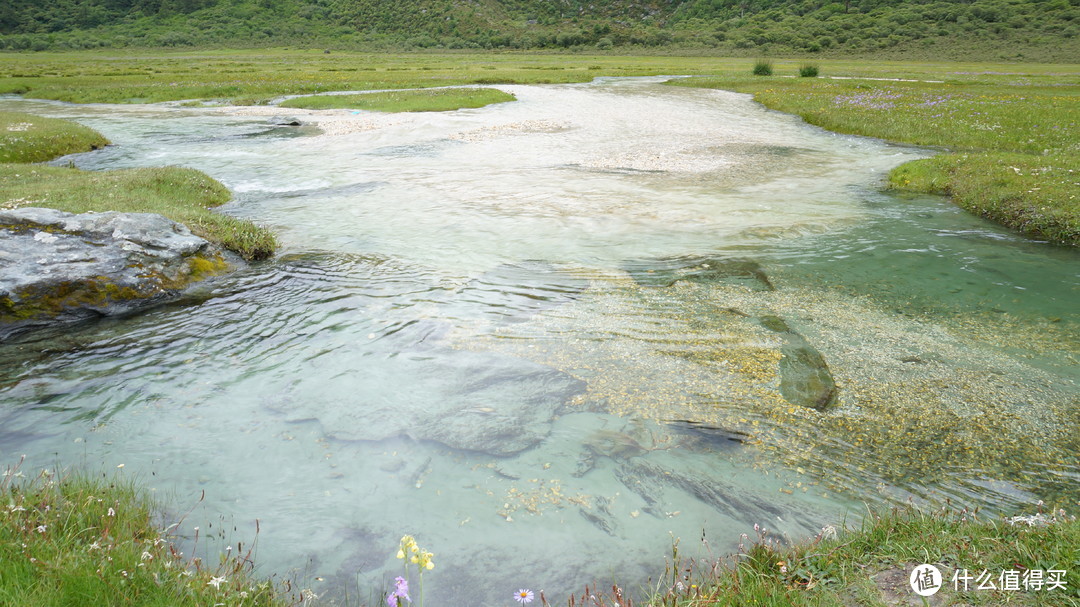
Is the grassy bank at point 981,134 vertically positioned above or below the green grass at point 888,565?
above

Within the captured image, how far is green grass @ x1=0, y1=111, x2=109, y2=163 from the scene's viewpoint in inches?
1024

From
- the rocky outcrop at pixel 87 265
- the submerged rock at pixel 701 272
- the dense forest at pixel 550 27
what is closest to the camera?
the rocky outcrop at pixel 87 265

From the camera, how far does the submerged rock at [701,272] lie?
12.6 meters

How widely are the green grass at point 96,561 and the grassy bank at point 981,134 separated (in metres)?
19.3

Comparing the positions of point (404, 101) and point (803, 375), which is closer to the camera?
point (803, 375)

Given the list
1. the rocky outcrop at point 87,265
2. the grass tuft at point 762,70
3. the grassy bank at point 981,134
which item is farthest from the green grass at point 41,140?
the grass tuft at point 762,70

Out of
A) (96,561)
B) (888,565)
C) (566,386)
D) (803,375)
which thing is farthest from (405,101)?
(888,565)

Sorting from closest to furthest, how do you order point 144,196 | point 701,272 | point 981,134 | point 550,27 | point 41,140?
point 701,272
point 144,196
point 41,140
point 981,134
point 550,27

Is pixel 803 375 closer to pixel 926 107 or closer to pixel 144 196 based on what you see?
pixel 144 196

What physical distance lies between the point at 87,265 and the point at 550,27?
19775 centimetres

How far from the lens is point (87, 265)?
38.7ft

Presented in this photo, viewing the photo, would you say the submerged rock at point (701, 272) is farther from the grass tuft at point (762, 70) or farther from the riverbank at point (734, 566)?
the grass tuft at point (762, 70)

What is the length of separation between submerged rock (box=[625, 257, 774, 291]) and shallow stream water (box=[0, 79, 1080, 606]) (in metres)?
0.08

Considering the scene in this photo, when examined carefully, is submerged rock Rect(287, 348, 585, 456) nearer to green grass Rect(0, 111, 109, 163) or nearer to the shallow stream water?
the shallow stream water
